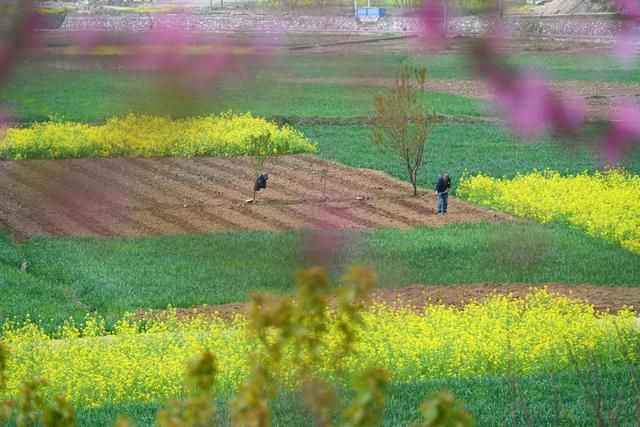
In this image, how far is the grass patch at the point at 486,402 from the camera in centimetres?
498

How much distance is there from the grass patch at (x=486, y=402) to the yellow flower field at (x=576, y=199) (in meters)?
5.99

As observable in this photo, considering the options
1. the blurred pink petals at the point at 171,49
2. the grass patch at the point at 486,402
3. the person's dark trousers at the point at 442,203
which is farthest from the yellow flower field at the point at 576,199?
the blurred pink petals at the point at 171,49

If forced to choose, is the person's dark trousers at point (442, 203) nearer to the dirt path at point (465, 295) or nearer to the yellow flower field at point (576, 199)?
the yellow flower field at point (576, 199)

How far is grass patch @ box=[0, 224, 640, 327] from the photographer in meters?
9.18

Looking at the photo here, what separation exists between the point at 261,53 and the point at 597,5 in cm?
30

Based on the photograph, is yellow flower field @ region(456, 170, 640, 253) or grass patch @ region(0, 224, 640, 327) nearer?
grass patch @ region(0, 224, 640, 327)

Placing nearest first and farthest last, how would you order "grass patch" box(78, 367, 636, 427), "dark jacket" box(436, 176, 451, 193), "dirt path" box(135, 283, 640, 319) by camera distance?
"grass patch" box(78, 367, 636, 427)
"dirt path" box(135, 283, 640, 319)
"dark jacket" box(436, 176, 451, 193)

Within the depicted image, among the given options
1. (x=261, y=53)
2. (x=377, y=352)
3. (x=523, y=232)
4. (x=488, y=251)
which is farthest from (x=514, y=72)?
(x=523, y=232)

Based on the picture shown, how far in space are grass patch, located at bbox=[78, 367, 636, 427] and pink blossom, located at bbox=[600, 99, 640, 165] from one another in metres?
3.50

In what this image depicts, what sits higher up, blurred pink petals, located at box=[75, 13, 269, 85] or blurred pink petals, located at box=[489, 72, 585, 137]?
blurred pink petals, located at box=[75, 13, 269, 85]

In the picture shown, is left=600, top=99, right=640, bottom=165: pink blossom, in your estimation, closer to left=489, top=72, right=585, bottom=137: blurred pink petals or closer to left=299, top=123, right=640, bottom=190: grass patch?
left=489, top=72, right=585, bottom=137: blurred pink petals

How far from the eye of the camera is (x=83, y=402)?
244 inches

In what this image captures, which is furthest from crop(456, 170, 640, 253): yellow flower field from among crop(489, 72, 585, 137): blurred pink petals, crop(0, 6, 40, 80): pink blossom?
crop(0, 6, 40, 80): pink blossom

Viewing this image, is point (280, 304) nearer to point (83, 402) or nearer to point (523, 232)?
point (83, 402)
